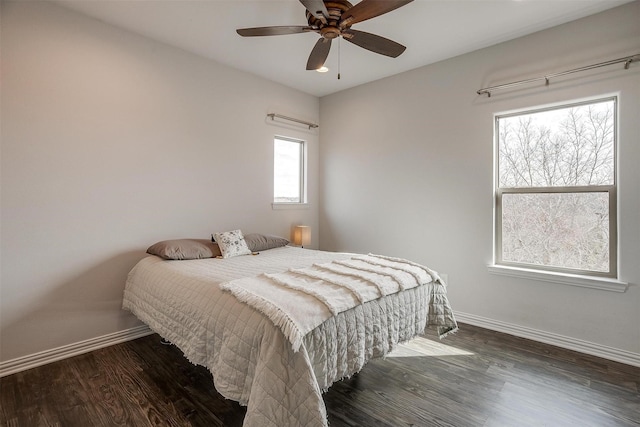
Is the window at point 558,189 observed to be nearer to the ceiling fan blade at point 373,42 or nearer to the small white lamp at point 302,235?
the ceiling fan blade at point 373,42

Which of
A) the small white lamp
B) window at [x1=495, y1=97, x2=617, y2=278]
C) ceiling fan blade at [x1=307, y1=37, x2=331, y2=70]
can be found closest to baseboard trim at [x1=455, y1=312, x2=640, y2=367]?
window at [x1=495, y1=97, x2=617, y2=278]

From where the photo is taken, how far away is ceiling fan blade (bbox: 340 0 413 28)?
5.89 feet

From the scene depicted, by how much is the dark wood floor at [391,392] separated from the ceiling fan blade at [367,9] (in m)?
2.38

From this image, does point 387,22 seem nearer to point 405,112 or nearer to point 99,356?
point 405,112

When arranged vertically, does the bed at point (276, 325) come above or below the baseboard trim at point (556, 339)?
above

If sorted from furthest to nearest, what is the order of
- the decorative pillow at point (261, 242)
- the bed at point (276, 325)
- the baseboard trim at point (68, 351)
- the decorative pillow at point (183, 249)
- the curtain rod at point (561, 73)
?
the decorative pillow at point (261, 242), the decorative pillow at point (183, 249), the curtain rod at point (561, 73), the baseboard trim at point (68, 351), the bed at point (276, 325)

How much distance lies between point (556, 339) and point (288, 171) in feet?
11.5

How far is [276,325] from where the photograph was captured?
142cm

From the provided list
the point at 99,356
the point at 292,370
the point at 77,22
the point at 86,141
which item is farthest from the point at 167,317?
the point at 77,22

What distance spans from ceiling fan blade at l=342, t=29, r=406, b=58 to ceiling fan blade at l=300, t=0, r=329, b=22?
0.28m

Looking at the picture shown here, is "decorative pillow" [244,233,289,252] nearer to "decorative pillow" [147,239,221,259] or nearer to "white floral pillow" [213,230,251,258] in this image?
"white floral pillow" [213,230,251,258]

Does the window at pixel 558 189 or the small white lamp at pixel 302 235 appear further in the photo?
the small white lamp at pixel 302 235

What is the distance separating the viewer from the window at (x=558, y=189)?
2.63 meters

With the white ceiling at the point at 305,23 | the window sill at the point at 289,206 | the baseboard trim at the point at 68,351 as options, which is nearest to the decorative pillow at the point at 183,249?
the baseboard trim at the point at 68,351
